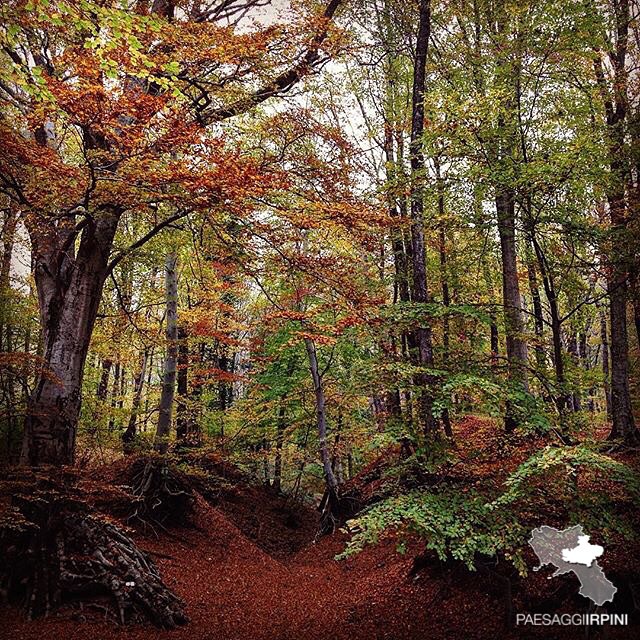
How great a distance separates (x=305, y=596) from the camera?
8125mm

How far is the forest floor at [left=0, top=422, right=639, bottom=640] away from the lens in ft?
16.4

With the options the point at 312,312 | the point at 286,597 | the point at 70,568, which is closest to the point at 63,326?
the point at 70,568

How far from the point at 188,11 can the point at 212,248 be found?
4.48 m

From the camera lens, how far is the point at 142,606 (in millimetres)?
5520

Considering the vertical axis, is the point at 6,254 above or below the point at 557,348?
above

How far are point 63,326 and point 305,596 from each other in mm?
6401

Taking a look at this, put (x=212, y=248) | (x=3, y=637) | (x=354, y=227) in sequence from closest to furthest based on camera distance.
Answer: (x=3, y=637)
(x=354, y=227)
(x=212, y=248)

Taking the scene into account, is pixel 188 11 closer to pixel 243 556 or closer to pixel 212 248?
pixel 212 248

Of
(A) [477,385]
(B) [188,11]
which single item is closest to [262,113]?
(B) [188,11]

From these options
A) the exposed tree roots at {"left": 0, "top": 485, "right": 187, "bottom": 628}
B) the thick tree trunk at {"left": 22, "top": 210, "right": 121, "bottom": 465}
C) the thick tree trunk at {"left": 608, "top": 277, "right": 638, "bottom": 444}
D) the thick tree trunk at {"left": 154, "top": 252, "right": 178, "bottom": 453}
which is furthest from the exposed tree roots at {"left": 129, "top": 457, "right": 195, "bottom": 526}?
the thick tree trunk at {"left": 608, "top": 277, "right": 638, "bottom": 444}

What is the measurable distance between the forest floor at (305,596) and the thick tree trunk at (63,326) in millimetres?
925

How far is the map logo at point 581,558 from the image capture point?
3.60 metres

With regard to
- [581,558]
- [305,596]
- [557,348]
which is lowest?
[305,596]

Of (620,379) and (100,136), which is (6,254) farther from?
(620,379)
